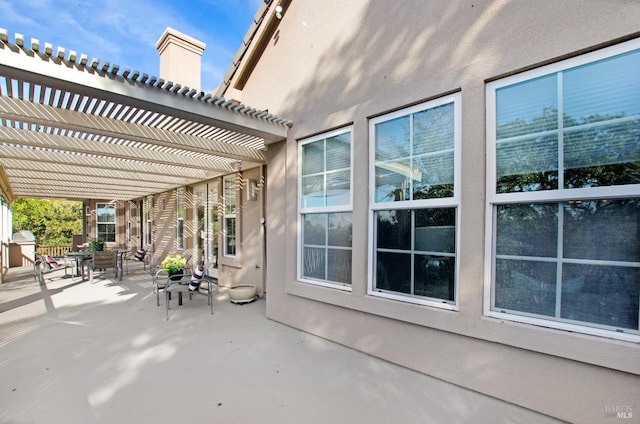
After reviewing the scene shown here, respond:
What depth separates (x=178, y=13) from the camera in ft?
28.8

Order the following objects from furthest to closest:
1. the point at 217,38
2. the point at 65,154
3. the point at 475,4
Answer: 1. the point at 217,38
2. the point at 65,154
3. the point at 475,4

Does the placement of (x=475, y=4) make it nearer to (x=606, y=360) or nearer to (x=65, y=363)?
(x=606, y=360)

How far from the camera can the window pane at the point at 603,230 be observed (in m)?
2.26

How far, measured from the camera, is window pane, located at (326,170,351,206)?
13.5ft

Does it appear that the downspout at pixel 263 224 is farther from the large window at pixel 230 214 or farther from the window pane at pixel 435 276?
the window pane at pixel 435 276

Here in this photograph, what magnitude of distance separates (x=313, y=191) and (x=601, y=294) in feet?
11.3

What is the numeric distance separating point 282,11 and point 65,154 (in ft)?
17.6

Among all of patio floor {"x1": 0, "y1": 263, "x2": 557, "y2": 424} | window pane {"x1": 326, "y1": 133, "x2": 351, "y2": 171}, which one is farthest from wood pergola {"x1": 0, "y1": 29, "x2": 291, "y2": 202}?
patio floor {"x1": 0, "y1": 263, "x2": 557, "y2": 424}

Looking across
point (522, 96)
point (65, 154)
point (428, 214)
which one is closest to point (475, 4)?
point (522, 96)

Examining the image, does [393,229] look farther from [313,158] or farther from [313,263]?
[313,158]

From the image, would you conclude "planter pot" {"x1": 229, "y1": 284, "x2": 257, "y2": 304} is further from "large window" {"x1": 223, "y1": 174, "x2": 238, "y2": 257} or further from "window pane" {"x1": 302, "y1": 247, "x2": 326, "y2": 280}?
"window pane" {"x1": 302, "y1": 247, "x2": 326, "y2": 280}

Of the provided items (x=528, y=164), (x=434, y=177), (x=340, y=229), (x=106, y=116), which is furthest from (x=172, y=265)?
(x=528, y=164)

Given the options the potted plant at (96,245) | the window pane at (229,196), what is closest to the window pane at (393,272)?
the window pane at (229,196)

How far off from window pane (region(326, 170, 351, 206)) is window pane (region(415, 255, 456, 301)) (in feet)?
4.36
